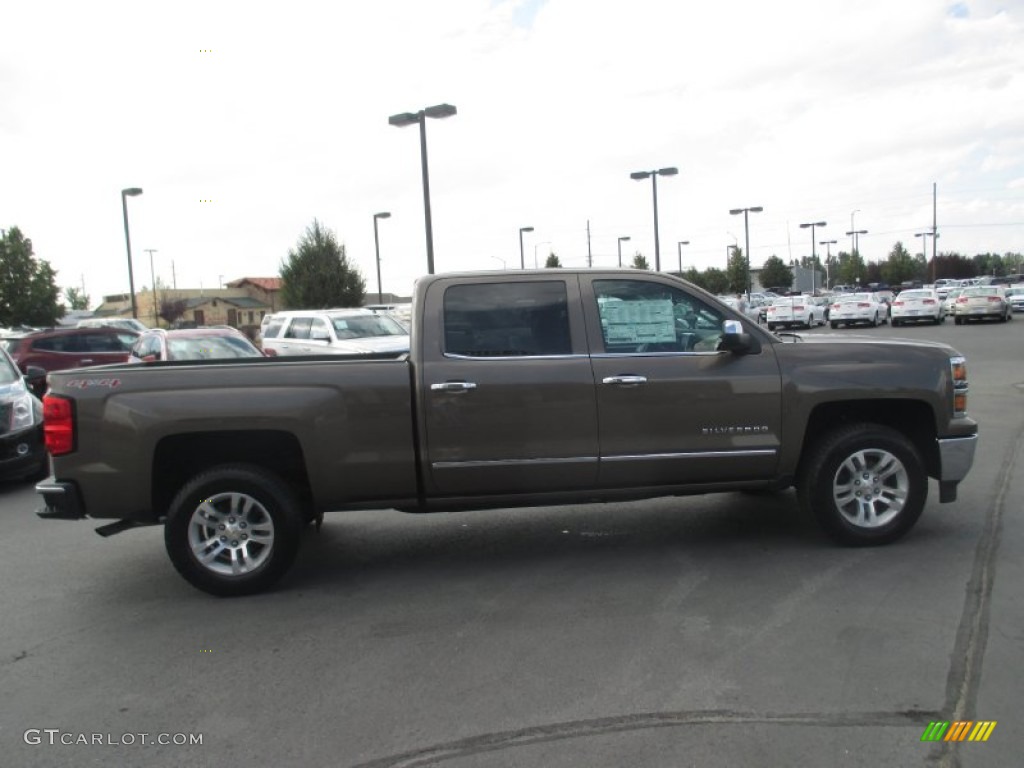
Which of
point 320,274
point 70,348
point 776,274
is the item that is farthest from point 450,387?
point 776,274

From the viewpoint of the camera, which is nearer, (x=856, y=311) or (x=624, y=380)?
(x=624, y=380)

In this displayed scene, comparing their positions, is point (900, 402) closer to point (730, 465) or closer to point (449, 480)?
point (730, 465)

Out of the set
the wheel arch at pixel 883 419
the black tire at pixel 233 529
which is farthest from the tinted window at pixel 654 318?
the black tire at pixel 233 529

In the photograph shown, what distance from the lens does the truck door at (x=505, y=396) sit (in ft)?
17.8

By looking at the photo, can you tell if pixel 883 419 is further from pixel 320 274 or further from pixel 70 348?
pixel 320 274

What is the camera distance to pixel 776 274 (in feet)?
270

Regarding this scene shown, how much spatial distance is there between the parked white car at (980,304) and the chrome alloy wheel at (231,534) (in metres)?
35.4

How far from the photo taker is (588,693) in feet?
12.8

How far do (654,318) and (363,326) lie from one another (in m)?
12.4

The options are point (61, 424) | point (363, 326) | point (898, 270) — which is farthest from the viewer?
point (898, 270)

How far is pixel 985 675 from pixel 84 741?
13.0ft

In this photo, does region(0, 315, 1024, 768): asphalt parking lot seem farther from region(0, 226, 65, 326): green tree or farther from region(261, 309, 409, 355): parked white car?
region(0, 226, 65, 326): green tree

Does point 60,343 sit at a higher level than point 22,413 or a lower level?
higher

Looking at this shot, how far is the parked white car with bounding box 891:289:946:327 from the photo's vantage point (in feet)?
117
